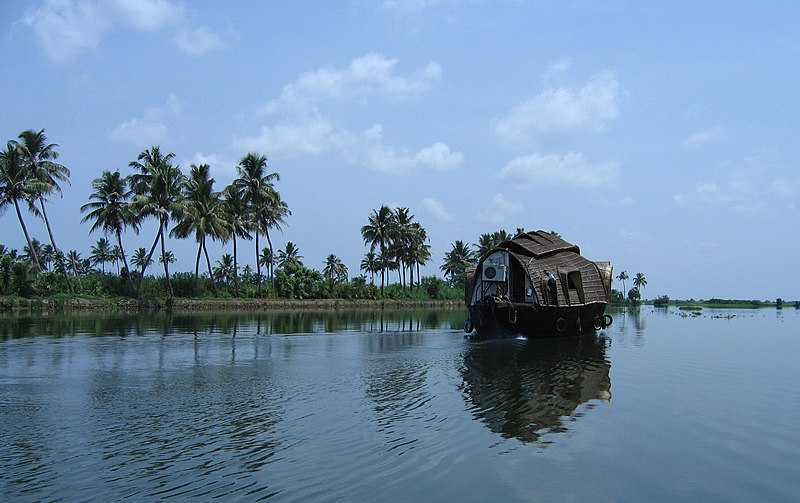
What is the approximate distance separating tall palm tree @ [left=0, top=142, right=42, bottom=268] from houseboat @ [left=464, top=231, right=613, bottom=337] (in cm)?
3733

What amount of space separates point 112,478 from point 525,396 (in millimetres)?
8595


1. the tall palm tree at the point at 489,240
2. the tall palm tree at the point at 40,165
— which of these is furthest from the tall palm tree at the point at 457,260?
the tall palm tree at the point at 40,165

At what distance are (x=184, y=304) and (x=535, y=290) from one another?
3718 centimetres

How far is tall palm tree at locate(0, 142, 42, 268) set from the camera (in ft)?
156

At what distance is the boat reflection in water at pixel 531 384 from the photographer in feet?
35.8

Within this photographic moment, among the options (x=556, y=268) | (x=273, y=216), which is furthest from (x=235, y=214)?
(x=556, y=268)

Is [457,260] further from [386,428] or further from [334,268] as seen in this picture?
[386,428]

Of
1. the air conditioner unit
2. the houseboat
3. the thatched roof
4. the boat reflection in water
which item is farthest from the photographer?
the air conditioner unit

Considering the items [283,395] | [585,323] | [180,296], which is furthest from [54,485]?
[180,296]

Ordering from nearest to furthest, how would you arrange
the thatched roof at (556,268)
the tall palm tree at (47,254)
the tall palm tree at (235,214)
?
1. the thatched roof at (556,268)
2. the tall palm tree at (235,214)
3. the tall palm tree at (47,254)

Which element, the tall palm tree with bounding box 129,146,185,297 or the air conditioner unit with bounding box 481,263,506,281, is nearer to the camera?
the air conditioner unit with bounding box 481,263,506,281

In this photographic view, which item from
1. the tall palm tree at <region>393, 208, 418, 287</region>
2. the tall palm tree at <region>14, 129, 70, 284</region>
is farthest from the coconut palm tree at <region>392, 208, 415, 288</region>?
the tall palm tree at <region>14, 129, 70, 284</region>

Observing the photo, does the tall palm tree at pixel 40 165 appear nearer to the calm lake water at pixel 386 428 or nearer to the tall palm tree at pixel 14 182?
the tall palm tree at pixel 14 182

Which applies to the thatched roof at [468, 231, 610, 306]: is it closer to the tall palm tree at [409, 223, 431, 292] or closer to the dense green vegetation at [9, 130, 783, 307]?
the dense green vegetation at [9, 130, 783, 307]
